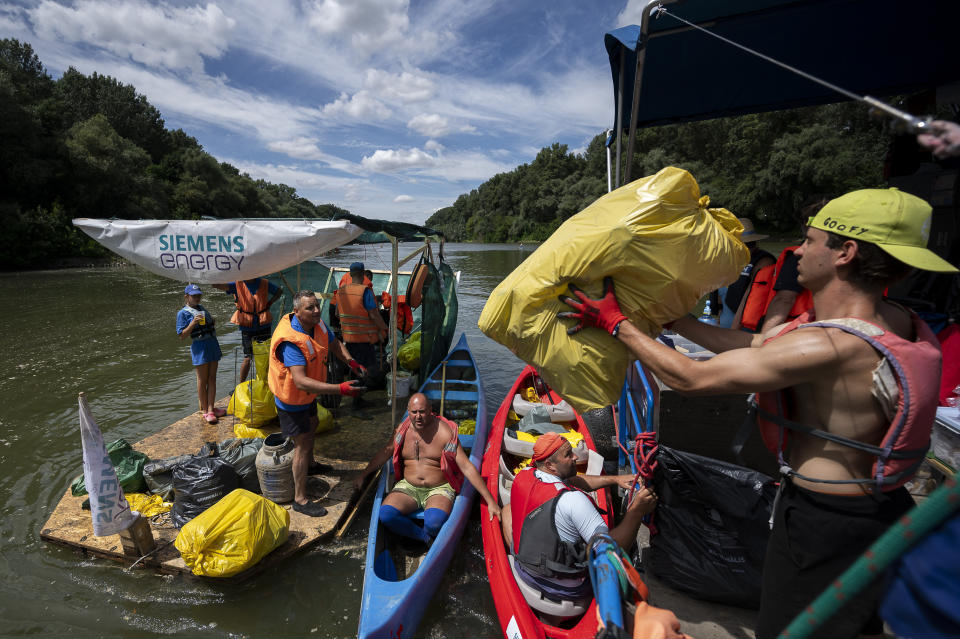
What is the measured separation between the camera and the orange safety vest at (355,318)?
6.51 meters

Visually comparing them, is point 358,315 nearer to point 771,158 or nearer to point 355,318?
point 355,318

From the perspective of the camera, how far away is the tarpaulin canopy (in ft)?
10.8

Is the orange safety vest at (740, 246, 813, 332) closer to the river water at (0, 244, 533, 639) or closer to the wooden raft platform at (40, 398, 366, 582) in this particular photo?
the river water at (0, 244, 533, 639)

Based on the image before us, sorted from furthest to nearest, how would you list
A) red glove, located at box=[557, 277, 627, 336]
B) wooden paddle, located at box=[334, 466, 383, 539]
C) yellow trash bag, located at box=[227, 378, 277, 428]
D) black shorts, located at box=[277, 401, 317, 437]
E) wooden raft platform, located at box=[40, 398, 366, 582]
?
yellow trash bag, located at box=[227, 378, 277, 428], wooden paddle, located at box=[334, 466, 383, 539], black shorts, located at box=[277, 401, 317, 437], wooden raft platform, located at box=[40, 398, 366, 582], red glove, located at box=[557, 277, 627, 336]

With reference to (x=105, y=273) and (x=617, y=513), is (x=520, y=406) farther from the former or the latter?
(x=105, y=273)

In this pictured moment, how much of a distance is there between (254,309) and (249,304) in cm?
10

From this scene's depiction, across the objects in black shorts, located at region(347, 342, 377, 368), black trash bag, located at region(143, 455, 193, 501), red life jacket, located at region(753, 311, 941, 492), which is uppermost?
red life jacket, located at region(753, 311, 941, 492)

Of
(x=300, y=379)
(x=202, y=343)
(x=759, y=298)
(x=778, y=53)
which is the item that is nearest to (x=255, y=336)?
(x=202, y=343)

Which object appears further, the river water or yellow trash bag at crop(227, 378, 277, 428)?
yellow trash bag at crop(227, 378, 277, 428)

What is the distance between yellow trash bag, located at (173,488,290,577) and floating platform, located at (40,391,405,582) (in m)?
0.32

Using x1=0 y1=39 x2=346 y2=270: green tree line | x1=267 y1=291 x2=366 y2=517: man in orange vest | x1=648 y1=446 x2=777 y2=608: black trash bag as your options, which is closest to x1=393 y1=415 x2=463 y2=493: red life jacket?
x1=267 y1=291 x2=366 y2=517: man in orange vest

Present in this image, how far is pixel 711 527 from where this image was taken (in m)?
2.54

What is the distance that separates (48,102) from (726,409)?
47.6 meters

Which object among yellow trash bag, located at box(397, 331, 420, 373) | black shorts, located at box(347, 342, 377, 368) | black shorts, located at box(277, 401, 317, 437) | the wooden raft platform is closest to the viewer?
the wooden raft platform
